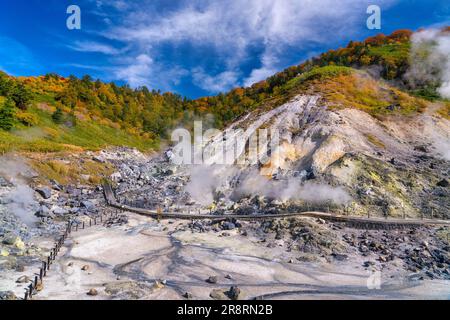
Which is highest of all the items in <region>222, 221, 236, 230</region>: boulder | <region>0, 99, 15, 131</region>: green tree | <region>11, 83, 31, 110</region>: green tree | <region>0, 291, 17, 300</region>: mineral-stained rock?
<region>11, 83, 31, 110</region>: green tree

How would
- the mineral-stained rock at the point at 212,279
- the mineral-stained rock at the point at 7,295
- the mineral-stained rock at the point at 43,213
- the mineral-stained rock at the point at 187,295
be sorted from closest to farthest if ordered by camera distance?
the mineral-stained rock at the point at 7,295 → the mineral-stained rock at the point at 187,295 → the mineral-stained rock at the point at 212,279 → the mineral-stained rock at the point at 43,213

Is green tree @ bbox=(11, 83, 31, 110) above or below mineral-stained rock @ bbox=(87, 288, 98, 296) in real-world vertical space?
above

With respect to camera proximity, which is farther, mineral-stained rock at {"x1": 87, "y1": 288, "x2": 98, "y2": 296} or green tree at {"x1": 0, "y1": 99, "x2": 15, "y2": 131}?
green tree at {"x1": 0, "y1": 99, "x2": 15, "y2": 131}

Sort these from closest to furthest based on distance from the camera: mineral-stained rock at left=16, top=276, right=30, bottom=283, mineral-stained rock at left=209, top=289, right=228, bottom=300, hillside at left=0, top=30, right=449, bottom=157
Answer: mineral-stained rock at left=209, top=289, right=228, bottom=300, mineral-stained rock at left=16, top=276, right=30, bottom=283, hillside at left=0, top=30, right=449, bottom=157

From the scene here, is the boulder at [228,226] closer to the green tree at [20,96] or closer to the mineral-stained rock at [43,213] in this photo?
the mineral-stained rock at [43,213]

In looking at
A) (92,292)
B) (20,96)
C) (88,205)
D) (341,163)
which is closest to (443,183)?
(341,163)

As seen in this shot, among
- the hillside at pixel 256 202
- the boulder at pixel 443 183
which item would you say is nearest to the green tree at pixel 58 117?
the hillside at pixel 256 202

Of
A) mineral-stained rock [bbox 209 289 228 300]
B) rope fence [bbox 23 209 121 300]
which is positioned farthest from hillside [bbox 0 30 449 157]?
mineral-stained rock [bbox 209 289 228 300]

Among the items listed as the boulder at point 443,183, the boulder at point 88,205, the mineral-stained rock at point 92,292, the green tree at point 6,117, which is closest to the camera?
the mineral-stained rock at point 92,292

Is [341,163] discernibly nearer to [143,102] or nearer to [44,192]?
[44,192]

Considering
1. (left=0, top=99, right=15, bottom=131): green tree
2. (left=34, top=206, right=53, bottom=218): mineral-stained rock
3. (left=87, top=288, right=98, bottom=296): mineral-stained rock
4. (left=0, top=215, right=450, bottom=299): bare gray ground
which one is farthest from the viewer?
(left=0, top=99, right=15, bottom=131): green tree

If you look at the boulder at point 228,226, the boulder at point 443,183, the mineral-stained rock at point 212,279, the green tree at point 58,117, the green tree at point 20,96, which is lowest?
the mineral-stained rock at point 212,279

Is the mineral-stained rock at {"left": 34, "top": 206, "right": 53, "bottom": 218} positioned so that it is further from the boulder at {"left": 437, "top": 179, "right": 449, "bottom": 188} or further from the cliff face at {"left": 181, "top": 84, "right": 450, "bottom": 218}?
the boulder at {"left": 437, "top": 179, "right": 449, "bottom": 188}

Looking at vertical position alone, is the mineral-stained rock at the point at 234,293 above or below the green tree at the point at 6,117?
below
